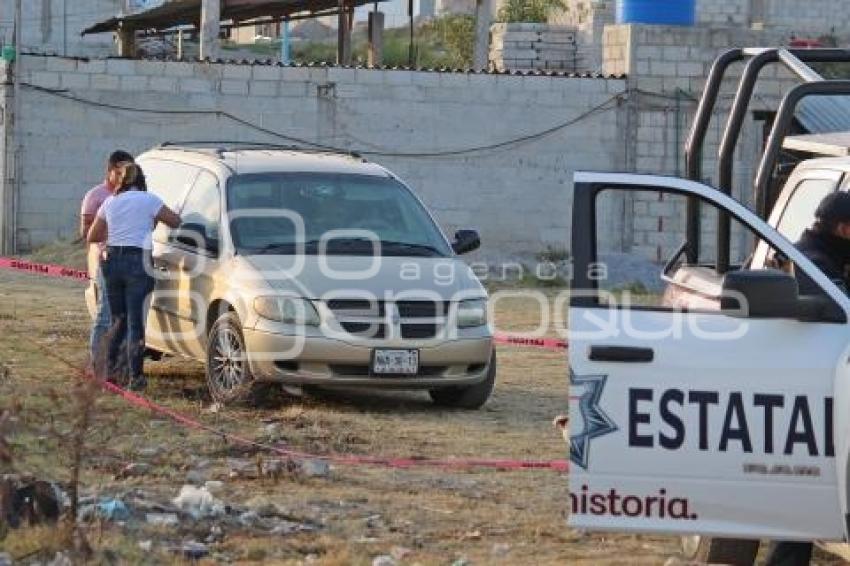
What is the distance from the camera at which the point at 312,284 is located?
12664mm

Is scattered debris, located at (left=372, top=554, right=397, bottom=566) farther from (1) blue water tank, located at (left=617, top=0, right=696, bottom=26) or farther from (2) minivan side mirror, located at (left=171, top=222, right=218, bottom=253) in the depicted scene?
(1) blue water tank, located at (left=617, top=0, right=696, bottom=26)

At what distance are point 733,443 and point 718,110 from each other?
19.7 metres

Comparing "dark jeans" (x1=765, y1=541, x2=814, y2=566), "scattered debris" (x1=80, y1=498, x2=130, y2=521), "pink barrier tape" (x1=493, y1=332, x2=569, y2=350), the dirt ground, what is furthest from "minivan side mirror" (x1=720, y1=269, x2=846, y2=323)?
"pink barrier tape" (x1=493, y1=332, x2=569, y2=350)

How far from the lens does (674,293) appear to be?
28.1 ft

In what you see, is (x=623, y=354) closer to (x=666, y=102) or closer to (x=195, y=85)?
(x=195, y=85)

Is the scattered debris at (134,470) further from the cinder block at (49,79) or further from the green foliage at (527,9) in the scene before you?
the green foliage at (527,9)

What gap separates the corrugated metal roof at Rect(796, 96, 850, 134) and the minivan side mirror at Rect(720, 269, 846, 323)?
1935 cm

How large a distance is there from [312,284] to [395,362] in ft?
2.49

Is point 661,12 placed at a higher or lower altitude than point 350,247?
higher

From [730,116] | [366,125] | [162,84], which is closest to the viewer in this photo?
[730,116]

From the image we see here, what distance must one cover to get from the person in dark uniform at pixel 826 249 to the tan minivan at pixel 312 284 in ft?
16.3

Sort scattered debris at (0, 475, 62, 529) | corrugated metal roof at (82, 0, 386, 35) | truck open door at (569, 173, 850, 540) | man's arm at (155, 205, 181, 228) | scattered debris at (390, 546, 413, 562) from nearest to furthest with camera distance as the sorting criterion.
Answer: truck open door at (569, 173, 850, 540) → scattered debris at (0, 475, 62, 529) → scattered debris at (390, 546, 413, 562) → man's arm at (155, 205, 181, 228) → corrugated metal roof at (82, 0, 386, 35)

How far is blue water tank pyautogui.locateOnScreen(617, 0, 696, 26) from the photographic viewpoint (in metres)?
27.5

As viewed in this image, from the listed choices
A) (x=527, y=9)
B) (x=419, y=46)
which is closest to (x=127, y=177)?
(x=527, y=9)
